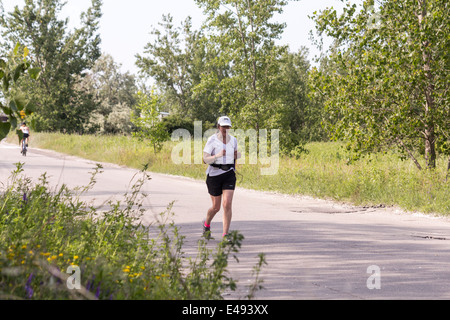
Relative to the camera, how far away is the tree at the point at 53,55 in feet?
213

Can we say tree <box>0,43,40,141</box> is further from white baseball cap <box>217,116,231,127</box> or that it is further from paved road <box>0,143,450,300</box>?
white baseball cap <box>217,116,231,127</box>

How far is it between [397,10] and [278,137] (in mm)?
13942

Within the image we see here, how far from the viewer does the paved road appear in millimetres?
6473

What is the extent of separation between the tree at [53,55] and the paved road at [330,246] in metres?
51.8

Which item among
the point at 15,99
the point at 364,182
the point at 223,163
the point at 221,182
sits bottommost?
the point at 364,182

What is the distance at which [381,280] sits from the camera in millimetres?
6855

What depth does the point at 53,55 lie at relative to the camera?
217 feet

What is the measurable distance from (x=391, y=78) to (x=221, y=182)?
7.45m

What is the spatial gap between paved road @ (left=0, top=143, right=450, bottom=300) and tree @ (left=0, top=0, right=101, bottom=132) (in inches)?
2041
